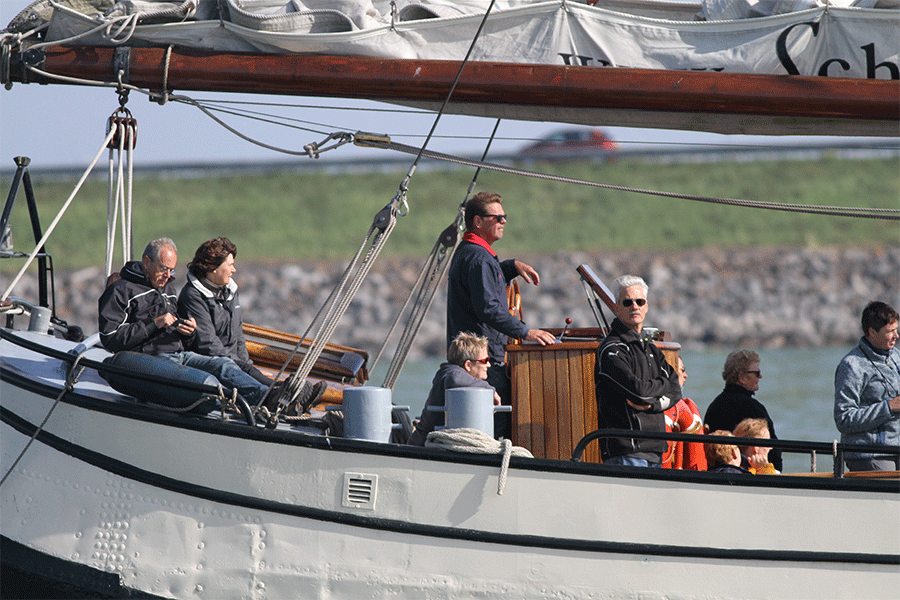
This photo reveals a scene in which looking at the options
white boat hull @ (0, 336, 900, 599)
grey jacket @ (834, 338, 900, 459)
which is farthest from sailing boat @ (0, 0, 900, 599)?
grey jacket @ (834, 338, 900, 459)

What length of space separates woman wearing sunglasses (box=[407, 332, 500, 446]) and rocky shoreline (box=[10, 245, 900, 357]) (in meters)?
20.3

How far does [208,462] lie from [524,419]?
5.07 feet

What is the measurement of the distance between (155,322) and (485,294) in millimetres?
1683

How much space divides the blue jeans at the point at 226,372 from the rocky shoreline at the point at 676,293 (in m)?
19.8

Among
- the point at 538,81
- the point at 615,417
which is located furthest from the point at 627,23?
the point at 615,417

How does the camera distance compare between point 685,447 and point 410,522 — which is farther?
point 685,447

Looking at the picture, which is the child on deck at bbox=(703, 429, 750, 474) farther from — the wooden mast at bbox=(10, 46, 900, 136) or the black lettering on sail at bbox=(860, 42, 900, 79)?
the black lettering on sail at bbox=(860, 42, 900, 79)

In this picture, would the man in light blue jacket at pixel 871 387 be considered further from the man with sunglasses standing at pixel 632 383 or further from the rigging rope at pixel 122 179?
the rigging rope at pixel 122 179

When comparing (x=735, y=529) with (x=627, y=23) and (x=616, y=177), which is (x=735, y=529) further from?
(x=616, y=177)

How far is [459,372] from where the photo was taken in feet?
15.6

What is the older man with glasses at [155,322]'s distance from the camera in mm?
4996

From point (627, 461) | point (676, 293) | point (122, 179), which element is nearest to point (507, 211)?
A: point (676, 293)

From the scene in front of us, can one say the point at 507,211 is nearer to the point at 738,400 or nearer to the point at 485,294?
the point at 738,400

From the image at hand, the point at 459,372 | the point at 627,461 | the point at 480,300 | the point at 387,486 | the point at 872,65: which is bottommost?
the point at 387,486
